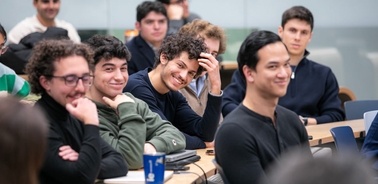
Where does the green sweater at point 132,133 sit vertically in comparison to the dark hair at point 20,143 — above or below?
below

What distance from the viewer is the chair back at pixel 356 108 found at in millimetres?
4816

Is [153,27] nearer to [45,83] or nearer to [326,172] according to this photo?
[45,83]

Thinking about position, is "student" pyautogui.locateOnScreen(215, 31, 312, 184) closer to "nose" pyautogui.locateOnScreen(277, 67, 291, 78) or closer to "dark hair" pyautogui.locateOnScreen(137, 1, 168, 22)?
"nose" pyautogui.locateOnScreen(277, 67, 291, 78)

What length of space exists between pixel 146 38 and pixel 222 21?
2.41m

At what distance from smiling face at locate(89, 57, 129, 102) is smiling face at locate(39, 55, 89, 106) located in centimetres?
46

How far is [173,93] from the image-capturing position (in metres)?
3.71

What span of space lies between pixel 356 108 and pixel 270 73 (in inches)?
96.7

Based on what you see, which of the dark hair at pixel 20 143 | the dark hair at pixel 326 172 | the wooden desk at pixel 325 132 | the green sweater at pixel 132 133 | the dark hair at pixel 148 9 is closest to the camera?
the dark hair at pixel 326 172

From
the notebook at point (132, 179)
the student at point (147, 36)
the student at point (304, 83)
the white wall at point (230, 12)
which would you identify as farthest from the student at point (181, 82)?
the white wall at point (230, 12)

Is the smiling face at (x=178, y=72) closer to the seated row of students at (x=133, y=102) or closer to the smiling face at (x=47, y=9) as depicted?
the seated row of students at (x=133, y=102)

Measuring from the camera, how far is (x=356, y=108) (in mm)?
4867

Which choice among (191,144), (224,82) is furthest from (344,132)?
(224,82)

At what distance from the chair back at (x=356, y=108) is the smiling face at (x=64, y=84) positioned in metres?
2.82

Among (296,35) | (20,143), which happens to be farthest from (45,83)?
(296,35)
